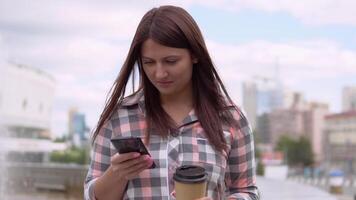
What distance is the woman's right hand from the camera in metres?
1.35

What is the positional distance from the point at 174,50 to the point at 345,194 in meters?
19.3

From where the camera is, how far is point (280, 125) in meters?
90.6

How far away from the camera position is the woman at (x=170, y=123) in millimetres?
1450

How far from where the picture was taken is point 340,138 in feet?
256

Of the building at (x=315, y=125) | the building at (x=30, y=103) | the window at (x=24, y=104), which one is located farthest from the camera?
the building at (x=315, y=125)

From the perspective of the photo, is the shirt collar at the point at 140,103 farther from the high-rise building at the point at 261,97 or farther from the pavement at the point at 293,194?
the high-rise building at the point at 261,97

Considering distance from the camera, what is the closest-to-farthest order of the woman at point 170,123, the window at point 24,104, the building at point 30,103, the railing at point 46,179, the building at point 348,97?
1. the woman at point 170,123
2. the railing at point 46,179
3. the building at point 30,103
4. the window at point 24,104
5. the building at point 348,97

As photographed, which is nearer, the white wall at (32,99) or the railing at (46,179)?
the railing at (46,179)

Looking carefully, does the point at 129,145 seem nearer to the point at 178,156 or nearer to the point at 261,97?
the point at 178,156

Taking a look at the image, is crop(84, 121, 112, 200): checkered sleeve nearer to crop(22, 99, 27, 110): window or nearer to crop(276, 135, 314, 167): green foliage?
crop(22, 99, 27, 110): window

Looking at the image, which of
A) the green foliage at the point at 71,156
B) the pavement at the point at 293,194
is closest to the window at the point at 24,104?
the green foliage at the point at 71,156

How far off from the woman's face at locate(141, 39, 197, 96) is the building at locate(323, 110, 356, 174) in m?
72.2

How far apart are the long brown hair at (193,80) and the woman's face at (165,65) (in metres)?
0.02

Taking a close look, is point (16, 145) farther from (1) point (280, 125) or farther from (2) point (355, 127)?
(1) point (280, 125)
